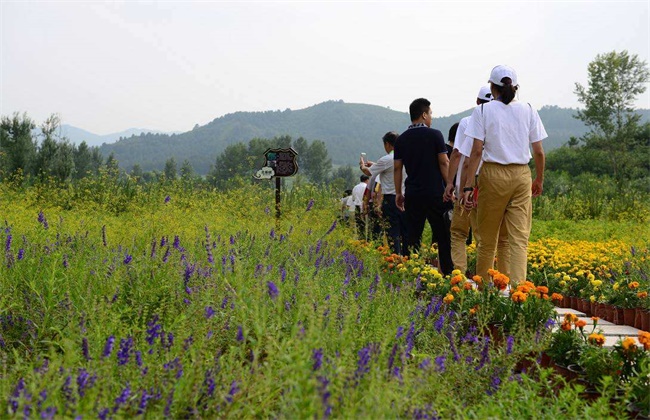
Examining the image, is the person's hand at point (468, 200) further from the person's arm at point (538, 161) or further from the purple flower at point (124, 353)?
the purple flower at point (124, 353)

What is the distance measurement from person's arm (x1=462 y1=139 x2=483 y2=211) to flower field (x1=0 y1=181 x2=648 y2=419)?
741 mm

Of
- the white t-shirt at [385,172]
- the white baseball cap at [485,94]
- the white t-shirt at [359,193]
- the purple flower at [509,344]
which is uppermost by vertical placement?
the white baseball cap at [485,94]

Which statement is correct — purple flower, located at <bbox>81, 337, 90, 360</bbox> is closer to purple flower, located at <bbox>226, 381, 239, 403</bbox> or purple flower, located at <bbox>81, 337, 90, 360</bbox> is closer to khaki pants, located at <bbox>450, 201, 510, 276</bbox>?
purple flower, located at <bbox>226, 381, 239, 403</bbox>

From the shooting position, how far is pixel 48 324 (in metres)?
4.17

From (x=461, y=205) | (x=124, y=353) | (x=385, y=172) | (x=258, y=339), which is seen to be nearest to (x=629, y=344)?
(x=258, y=339)

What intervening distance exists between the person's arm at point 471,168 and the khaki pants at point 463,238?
338mm

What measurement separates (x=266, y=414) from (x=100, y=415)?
0.74 m

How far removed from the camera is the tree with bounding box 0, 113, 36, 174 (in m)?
27.5

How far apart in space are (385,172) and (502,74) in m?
3.16

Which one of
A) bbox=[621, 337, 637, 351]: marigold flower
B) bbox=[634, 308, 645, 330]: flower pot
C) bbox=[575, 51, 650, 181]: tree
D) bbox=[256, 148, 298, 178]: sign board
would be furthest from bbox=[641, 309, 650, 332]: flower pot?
bbox=[575, 51, 650, 181]: tree

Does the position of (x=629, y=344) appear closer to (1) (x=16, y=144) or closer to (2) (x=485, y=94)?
(2) (x=485, y=94)

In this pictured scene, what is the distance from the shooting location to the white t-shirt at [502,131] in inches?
234

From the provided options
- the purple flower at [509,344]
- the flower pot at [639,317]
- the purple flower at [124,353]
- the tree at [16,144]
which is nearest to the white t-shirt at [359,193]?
the flower pot at [639,317]

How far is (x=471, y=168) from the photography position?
598cm
